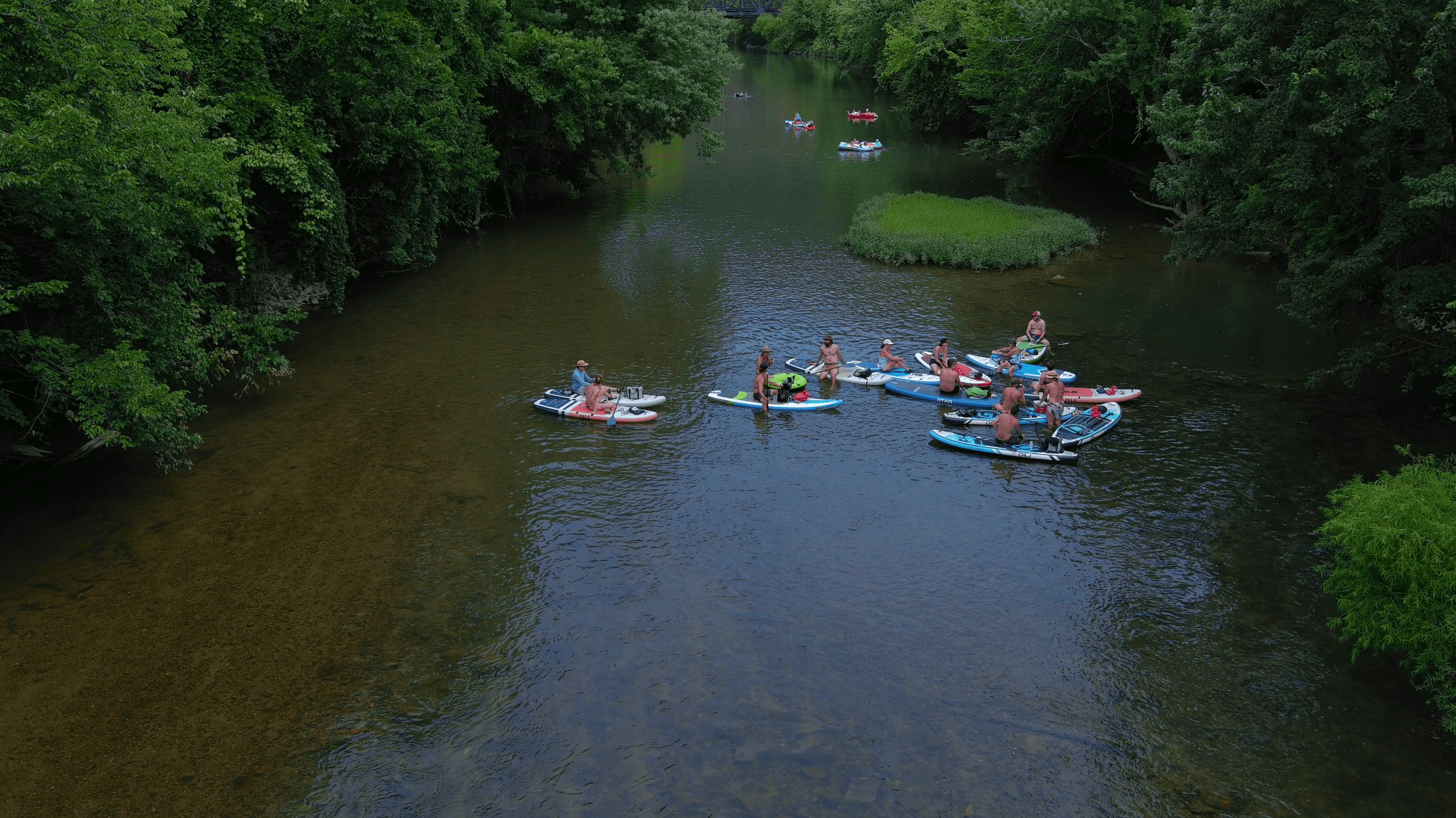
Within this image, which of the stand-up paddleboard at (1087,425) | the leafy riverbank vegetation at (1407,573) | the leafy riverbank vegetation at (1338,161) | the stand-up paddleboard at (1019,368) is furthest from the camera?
the stand-up paddleboard at (1019,368)

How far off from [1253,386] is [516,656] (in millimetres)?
19095

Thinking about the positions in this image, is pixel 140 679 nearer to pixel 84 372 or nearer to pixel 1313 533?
pixel 84 372

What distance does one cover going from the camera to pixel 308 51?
2342 cm

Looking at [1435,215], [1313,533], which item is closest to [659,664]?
[1313,533]

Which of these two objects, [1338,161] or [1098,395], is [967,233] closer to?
[1098,395]

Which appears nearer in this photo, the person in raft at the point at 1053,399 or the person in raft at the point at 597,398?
the person in raft at the point at 1053,399

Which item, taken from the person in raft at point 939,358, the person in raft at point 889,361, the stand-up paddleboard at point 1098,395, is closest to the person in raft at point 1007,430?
the stand-up paddleboard at point 1098,395

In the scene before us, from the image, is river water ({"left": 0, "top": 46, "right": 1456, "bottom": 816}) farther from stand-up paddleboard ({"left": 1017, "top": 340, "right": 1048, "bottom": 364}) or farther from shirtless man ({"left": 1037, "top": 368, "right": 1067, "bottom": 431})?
shirtless man ({"left": 1037, "top": 368, "right": 1067, "bottom": 431})

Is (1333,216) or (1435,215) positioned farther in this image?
(1333,216)

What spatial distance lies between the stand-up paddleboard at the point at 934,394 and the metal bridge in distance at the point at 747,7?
11961cm

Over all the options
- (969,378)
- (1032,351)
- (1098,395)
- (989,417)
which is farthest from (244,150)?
(1098,395)

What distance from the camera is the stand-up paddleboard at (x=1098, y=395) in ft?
71.4

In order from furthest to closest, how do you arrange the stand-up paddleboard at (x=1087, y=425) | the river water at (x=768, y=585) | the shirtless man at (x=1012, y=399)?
1. the shirtless man at (x=1012, y=399)
2. the stand-up paddleboard at (x=1087, y=425)
3. the river water at (x=768, y=585)

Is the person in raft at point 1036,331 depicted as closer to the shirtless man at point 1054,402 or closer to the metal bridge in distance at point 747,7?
the shirtless man at point 1054,402
